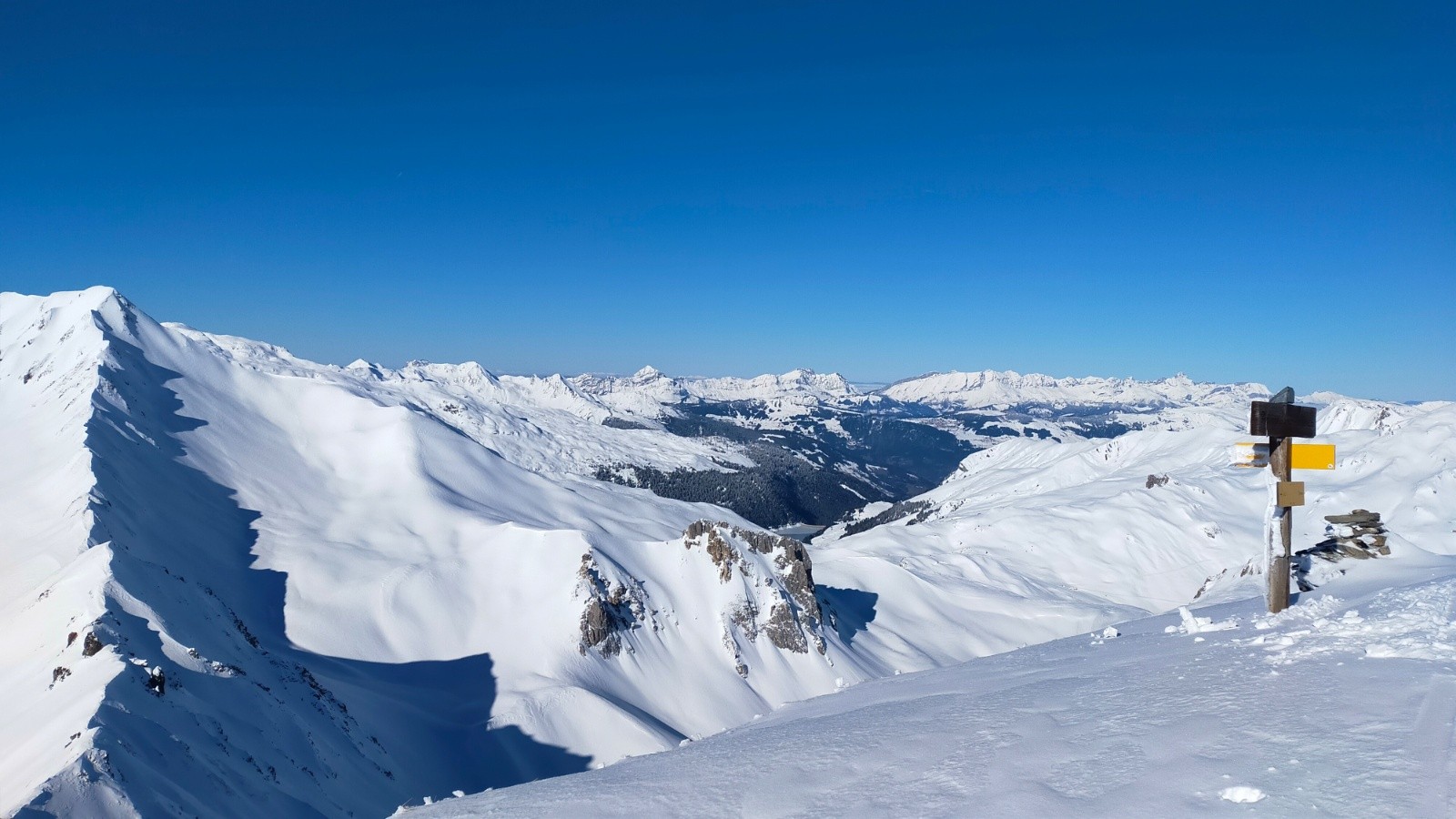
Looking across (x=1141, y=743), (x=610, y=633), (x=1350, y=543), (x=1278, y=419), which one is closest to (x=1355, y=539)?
(x=1350, y=543)

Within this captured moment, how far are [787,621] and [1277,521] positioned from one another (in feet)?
196

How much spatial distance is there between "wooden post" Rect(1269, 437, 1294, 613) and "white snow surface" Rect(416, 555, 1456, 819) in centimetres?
31

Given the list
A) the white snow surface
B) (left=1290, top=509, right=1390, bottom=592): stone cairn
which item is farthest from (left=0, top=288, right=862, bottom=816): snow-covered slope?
(left=1290, top=509, right=1390, bottom=592): stone cairn

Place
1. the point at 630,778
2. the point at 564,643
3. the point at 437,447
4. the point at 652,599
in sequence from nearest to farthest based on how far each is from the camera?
1. the point at 630,778
2. the point at 564,643
3. the point at 652,599
4. the point at 437,447

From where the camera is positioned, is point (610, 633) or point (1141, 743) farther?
point (610, 633)

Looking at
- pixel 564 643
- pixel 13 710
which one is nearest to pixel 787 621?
pixel 564 643

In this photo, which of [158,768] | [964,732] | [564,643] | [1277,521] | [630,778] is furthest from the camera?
[564,643]

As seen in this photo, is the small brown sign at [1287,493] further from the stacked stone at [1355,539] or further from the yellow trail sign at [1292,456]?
the stacked stone at [1355,539]

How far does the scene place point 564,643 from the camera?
59.2 meters

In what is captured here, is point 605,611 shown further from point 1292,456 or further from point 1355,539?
point 1292,456

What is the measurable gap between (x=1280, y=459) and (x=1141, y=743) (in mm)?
6930

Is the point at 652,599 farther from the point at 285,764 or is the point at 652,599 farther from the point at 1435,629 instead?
the point at 1435,629

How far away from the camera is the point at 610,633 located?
200 feet

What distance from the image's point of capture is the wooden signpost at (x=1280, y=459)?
10.7 metres
